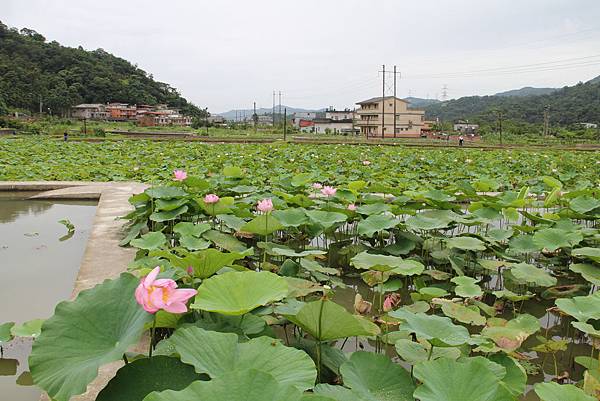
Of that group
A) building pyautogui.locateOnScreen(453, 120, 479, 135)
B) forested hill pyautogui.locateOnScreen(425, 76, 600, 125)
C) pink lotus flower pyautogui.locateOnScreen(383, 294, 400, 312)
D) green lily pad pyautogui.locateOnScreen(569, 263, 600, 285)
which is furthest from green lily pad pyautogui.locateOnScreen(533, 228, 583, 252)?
forested hill pyautogui.locateOnScreen(425, 76, 600, 125)

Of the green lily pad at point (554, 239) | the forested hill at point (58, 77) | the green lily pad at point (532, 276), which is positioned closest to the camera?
the green lily pad at point (532, 276)

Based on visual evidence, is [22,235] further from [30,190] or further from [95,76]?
[95,76]

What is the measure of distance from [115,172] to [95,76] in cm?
4748

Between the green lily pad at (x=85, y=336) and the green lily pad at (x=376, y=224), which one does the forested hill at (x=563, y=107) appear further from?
the green lily pad at (x=85, y=336)

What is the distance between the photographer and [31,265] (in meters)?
3.02

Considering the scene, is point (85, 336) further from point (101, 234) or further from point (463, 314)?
point (101, 234)

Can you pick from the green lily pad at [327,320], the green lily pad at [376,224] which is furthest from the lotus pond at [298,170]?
the green lily pad at [327,320]

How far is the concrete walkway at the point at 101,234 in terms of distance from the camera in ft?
5.13

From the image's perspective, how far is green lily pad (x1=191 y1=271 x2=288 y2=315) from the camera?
128 centimetres

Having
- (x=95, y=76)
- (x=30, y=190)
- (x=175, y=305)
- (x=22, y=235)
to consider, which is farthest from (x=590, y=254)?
(x=95, y=76)

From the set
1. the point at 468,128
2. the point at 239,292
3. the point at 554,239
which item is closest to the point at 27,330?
the point at 239,292

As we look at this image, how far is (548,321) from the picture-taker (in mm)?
2334

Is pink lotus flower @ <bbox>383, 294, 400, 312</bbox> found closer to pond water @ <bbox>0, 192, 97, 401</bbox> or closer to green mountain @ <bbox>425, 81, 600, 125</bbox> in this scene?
pond water @ <bbox>0, 192, 97, 401</bbox>

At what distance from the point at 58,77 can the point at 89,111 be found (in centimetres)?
392
